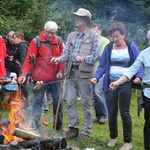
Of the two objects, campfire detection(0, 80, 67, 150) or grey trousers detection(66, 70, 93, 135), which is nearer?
campfire detection(0, 80, 67, 150)

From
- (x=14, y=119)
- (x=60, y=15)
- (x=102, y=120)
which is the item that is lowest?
(x=102, y=120)

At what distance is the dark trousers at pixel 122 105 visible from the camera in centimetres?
648

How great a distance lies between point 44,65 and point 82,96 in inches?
35.6

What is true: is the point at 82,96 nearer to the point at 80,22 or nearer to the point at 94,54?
the point at 94,54

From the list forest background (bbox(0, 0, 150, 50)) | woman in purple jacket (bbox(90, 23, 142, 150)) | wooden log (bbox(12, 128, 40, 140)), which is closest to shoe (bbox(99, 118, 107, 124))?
woman in purple jacket (bbox(90, 23, 142, 150))

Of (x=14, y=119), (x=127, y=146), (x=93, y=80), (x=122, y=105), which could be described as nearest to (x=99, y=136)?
(x=127, y=146)

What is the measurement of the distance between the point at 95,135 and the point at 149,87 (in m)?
1.90

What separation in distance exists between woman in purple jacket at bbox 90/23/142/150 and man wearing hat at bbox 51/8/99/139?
0.27 m

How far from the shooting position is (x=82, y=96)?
6.97 metres

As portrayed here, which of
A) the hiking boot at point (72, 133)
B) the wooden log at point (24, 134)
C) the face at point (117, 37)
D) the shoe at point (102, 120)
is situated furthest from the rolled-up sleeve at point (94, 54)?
the shoe at point (102, 120)

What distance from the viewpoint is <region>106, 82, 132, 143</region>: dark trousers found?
6.48 meters

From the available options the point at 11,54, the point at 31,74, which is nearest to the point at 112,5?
the point at 11,54

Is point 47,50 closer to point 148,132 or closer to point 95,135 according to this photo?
point 95,135

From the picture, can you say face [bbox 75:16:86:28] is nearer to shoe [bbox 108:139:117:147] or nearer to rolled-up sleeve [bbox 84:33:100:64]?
rolled-up sleeve [bbox 84:33:100:64]
